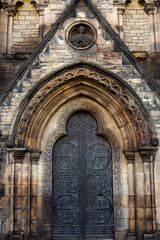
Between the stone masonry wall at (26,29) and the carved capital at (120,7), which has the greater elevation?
the carved capital at (120,7)

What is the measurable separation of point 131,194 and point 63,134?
2.97 m

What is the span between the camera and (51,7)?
12.4 m

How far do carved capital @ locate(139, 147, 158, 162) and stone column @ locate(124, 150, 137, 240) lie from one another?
0.49 metres

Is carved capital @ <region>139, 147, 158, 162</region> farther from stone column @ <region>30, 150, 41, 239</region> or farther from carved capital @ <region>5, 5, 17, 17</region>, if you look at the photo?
carved capital @ <region>5, 5, 17, 17</region>

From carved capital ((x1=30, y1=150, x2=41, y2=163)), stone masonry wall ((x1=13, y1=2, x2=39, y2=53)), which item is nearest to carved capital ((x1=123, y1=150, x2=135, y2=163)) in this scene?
carved capital ((x1=30, y1=150, x2=41, y2=163))

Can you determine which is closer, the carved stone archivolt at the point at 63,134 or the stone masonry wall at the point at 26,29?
the carved stone archivolt at the point at 63,134

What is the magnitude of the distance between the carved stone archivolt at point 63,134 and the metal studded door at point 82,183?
0.82ft

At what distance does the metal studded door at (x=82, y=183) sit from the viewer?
11.4 m

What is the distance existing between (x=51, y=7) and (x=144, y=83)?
428 cm

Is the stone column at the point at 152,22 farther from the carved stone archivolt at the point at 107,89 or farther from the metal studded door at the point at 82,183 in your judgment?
the metal studded door at the point at 82,183

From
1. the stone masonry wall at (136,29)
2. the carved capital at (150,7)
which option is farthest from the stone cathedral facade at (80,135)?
the carved capital at (150,7)

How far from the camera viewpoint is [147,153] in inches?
421

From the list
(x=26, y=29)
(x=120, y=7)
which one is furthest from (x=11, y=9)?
(x=120, y=7)

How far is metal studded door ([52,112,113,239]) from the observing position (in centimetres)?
1142
